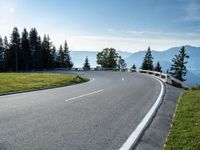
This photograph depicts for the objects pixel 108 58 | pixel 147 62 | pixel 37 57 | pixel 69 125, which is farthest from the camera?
pixel 108 58

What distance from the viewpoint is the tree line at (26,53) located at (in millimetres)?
78000

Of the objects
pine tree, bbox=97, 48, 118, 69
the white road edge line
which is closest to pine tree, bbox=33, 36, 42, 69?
pine tree, bbox=97, 48, 118, 69

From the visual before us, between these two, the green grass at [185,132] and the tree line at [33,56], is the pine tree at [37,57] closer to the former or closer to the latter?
the tree line at [33,56]

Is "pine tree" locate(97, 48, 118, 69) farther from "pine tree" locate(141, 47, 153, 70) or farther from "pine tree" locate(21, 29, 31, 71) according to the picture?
"pine tree" locate(21, 29, 31, 71)

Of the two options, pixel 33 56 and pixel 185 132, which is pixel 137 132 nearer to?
pixel 185 132

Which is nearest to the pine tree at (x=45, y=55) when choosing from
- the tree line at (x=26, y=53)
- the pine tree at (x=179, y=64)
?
the tree line at (x=26, y=53)

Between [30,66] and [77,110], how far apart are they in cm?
7513

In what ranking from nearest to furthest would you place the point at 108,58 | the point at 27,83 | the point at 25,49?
1. the point at 27,83
2. the point at 25,49
3. the point at 108,58

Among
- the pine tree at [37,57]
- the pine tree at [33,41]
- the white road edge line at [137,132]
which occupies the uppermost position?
the pine tree at [33,41]

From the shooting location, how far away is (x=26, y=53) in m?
80.2

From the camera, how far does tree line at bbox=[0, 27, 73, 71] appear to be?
78000 millimetres

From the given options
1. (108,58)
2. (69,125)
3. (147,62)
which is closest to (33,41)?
(108,58)

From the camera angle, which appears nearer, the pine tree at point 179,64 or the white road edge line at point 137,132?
the white road edge line at point 137,132

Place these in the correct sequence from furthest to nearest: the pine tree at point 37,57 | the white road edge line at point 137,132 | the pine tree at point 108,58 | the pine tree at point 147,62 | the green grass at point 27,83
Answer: the pine tree at point 108,58 < the pine tree at point 147,62 < the pine tree at point 37,57 < the green grass at point 27,83 < the white road edge line at point 137,132
